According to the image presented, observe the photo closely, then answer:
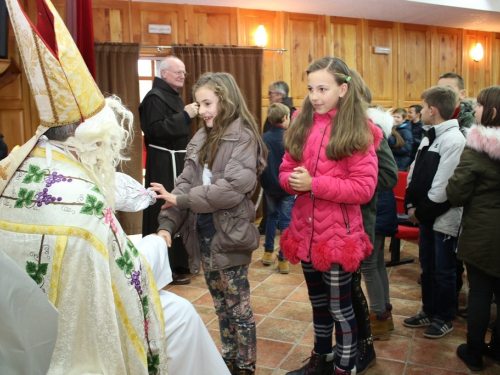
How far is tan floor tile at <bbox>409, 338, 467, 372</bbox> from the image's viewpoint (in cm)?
260

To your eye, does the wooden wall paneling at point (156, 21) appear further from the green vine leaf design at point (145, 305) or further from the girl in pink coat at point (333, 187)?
the green vine leaf design at point (145, 305)

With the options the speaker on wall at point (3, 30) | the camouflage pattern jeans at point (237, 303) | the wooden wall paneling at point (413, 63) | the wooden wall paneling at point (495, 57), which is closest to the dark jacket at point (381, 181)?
the camouflage pattern jeans at point (237, 303)

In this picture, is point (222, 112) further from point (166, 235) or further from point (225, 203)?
point (166, 235)

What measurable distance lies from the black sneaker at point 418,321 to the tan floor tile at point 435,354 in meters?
0.18

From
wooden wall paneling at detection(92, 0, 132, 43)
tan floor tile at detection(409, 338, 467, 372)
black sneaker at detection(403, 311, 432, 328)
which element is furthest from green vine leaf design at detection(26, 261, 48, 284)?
wooden wall paneling at detection(92, 0, 132, 43)

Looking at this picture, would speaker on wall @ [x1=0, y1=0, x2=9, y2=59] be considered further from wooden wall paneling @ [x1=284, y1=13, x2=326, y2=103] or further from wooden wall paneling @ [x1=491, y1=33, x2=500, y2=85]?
wooden wall paneling @ [x1=491, y1=33, x2=500, y2=85]

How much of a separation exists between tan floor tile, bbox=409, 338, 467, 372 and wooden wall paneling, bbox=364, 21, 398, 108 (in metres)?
5.19

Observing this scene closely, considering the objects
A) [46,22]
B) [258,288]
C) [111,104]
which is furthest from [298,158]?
[258,288]

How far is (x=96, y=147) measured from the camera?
1.42 metres

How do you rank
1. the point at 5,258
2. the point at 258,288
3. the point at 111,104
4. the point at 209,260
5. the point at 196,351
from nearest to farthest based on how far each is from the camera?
the point at 5,258 < the point at 111,104 < the point at 196,351 < the point at 209,260 < the point at 258,288

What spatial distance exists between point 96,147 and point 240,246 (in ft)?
3.15

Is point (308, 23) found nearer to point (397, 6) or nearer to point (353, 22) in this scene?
point (353, 22)

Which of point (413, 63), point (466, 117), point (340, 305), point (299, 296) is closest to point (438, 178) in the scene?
point (466, 117)

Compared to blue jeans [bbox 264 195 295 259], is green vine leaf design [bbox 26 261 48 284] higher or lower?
higher
